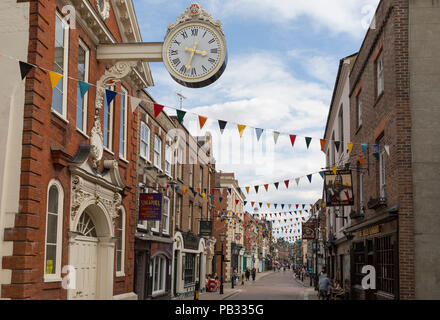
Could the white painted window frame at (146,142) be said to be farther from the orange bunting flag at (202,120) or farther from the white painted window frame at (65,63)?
the orange bunting flag at (202,120)

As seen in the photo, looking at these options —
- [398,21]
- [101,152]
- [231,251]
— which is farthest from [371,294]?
[231,251]

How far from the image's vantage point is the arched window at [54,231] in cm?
1176

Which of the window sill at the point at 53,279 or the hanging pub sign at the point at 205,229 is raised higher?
the hanging pub sign at the point at 205,229

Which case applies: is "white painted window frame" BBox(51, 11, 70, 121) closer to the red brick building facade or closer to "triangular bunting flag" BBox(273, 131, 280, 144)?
the red brick building facade

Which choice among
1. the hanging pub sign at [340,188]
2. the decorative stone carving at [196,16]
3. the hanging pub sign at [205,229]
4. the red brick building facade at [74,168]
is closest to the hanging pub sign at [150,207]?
the red brick building facade at [74,168]

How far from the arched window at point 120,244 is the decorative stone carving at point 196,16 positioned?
6.92 metres

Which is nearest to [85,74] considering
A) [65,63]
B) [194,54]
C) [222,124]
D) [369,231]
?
[65,63]

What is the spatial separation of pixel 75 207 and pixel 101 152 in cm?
229

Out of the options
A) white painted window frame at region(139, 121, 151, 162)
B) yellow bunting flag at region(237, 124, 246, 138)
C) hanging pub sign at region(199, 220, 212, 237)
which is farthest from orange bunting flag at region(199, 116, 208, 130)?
hanging pub sign at region(199, 220, 212, 237)

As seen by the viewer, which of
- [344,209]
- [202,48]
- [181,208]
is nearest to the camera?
[202,48]

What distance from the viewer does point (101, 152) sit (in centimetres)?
1498

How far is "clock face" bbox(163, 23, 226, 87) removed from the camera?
12.7 meters
